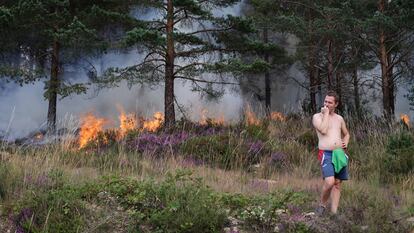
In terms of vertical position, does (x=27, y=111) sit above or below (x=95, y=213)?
above

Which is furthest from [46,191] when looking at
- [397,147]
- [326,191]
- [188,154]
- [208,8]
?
[208,8]

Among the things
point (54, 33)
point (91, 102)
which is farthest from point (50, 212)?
point (91, 102)

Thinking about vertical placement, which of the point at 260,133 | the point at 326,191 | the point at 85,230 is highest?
the point at 260,133

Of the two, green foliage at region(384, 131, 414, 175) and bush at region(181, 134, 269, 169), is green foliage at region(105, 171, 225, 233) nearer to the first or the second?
bush at region(181, 134, 269, 169)

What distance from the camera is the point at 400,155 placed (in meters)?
9.93

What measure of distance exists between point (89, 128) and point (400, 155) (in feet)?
32.0

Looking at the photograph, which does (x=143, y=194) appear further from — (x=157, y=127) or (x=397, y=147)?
(x=157, y=127)

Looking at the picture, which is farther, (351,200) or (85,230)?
(351,200)

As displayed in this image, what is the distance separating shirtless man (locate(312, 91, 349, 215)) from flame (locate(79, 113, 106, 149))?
754 centimetres

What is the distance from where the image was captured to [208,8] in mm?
15961

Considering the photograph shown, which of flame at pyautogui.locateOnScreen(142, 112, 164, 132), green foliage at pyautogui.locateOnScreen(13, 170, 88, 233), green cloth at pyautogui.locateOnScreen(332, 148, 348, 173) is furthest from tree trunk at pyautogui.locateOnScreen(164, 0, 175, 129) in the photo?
green foliage at pyautogui.locateOnScreen(13, 170, 88, 233)

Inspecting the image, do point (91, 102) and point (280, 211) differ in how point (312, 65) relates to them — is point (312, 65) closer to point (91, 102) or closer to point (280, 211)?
point (91, 102)

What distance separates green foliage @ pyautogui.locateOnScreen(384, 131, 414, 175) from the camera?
958 cm

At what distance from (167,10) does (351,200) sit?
33.3ft
